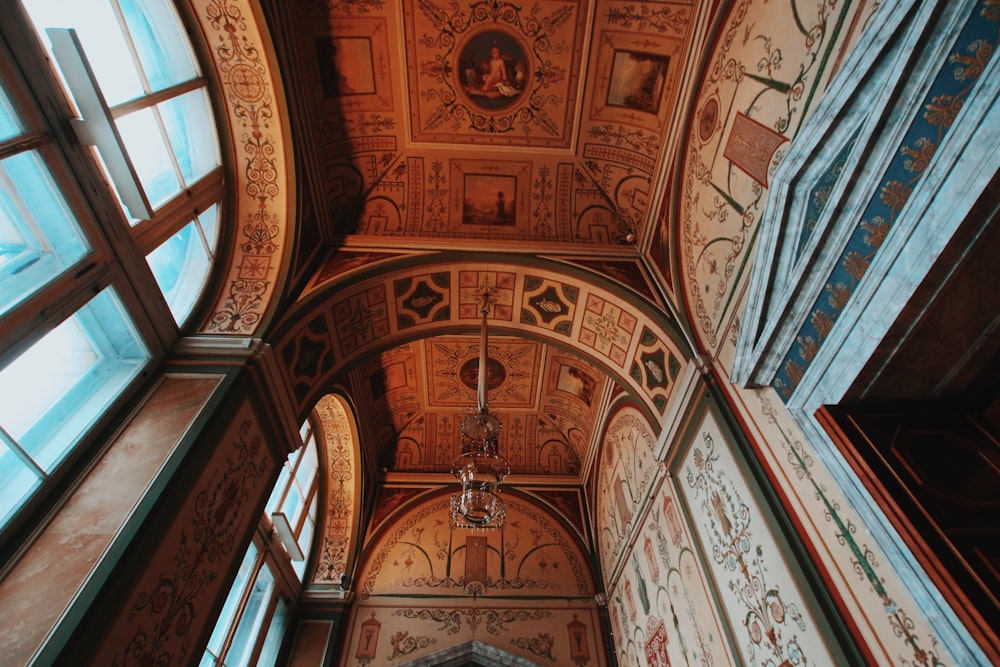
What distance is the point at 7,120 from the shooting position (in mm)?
2299

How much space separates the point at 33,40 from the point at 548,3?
3.77m

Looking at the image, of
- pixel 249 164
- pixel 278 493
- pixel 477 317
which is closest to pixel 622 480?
pixel 477 317

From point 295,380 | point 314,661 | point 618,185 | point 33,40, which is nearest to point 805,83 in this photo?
point 618,185

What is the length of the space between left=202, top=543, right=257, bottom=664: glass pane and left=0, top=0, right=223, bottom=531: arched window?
7.77 feet

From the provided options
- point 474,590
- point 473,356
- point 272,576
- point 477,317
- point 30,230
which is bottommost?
point 30,230

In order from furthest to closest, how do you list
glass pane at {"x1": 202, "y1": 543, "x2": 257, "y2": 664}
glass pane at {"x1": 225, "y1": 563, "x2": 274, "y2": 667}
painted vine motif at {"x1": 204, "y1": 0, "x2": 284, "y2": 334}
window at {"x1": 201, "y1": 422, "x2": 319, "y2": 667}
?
glass pane at {"x1": 225, "y1": 563, "x2": 274, "y2": 667}
window at {"x1": 201, "y1": 422, "x2": 319, "y2": 667}
glass pane at {"x1": 202, "y1": 543, "x2": 257, "y2": 664}
painted vine motif at {"x1": 204, "y1": 0, "x2": 284, "y2": 334}

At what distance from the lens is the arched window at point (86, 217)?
2.37 meters

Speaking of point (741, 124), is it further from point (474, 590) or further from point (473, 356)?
point (474, 590)

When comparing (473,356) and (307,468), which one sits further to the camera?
(473,356)

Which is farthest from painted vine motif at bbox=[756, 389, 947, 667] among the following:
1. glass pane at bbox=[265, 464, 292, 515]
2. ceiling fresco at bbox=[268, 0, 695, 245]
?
glass pane at bbox=[265, 464, 292, 515]

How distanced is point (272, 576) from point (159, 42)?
18.3 feet

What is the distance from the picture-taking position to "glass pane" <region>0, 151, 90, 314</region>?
234 centimetres

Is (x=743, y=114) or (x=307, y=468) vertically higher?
(x=307, y=468)

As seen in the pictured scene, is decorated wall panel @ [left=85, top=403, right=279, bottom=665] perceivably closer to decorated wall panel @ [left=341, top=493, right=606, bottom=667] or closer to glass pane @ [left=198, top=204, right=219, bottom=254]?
glass pane @ [left=198, top=204, right=219, bottom=254]
